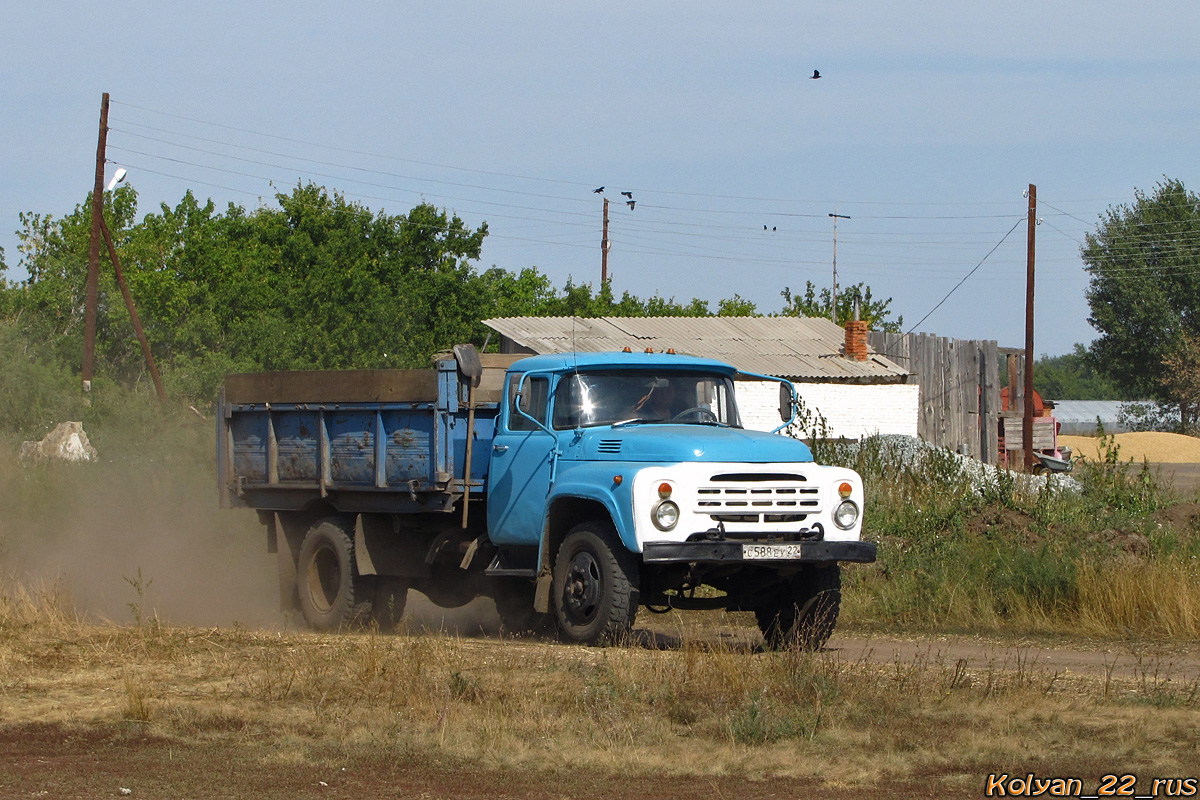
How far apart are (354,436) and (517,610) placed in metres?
2.36

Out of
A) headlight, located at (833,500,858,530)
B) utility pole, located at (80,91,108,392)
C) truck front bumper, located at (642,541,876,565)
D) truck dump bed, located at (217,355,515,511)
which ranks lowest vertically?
truck front bumper, located at (642,541,876,565)

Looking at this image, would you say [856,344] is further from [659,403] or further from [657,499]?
[657,499]

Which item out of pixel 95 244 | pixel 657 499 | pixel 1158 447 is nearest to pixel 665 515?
pixel 657 499

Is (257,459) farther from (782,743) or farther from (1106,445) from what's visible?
(1106,445)

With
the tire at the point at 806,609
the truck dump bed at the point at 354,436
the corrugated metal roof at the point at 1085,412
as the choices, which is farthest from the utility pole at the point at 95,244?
the corrugated metal roof at the point at 1085,412

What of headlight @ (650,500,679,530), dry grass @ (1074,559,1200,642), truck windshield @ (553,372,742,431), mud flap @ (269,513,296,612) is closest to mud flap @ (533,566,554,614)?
truck windshield @ (553,372,742,431)

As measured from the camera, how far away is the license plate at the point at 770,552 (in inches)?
408

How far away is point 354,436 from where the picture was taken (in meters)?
13.1

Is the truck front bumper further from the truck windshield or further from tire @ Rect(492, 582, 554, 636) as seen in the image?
tire @ Rect(492, 582, 554, 636)

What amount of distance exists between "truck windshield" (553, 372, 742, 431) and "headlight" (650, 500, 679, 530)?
1.36 metres

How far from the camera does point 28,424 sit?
116ft

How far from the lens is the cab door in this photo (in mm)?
11656

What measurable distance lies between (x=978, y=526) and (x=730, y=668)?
8008mm

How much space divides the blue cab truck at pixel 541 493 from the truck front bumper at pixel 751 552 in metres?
0.02
